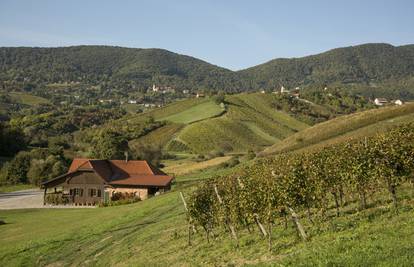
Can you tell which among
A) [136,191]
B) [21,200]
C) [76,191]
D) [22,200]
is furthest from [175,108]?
[136,191]

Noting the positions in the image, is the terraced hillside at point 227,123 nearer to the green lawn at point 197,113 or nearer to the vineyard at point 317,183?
the green lawn at point 197,113

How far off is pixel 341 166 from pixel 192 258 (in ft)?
26.0

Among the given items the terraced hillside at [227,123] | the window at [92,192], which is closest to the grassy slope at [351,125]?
the window at [92,192]

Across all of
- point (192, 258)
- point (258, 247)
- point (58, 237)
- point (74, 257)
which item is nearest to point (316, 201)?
point (258, 247)

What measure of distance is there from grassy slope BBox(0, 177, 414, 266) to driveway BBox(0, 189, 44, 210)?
16.3 metres

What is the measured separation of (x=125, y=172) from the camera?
67062 mm

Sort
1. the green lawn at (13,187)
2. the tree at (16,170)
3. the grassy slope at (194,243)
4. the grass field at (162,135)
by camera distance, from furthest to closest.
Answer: the grass field at (162,135) < the tree at (16,170) < the green lawn at (13,187) < the grassy slope at (194,243)

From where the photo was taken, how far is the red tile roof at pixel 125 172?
204 ft

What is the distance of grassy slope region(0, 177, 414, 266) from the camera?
43.7ft

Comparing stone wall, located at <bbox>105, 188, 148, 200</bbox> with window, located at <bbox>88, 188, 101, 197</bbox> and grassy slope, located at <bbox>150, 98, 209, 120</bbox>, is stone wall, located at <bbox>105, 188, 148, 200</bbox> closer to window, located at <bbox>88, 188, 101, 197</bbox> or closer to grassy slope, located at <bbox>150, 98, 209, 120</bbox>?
window, located at <bbox>88, 188, 101, 197</bbox>

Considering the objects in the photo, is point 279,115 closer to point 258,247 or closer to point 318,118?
point 318,118

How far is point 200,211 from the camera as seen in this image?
2312 cm

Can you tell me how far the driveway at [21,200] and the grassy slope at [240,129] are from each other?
50473mm

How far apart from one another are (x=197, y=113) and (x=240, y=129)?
23244mm
